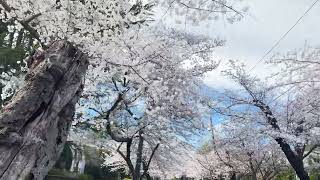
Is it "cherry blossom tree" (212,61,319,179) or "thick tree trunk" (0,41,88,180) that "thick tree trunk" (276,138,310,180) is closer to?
"cherry blossom tree" (212,61,319,179)

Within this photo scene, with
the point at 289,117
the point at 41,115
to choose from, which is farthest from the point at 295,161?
the point at 41,115

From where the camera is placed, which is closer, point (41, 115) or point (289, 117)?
point (41, 115)

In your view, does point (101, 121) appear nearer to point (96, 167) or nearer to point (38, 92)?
point (38, 92)

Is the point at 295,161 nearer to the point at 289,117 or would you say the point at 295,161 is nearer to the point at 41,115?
the point at 289,117

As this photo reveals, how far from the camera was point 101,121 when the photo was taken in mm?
12898

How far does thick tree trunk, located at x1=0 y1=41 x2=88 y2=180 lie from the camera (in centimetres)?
334

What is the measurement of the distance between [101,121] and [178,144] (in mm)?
6070

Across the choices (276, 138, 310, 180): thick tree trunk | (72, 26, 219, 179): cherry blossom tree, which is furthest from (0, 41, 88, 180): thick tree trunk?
(276, 138, 310, 180): thick tree trunk

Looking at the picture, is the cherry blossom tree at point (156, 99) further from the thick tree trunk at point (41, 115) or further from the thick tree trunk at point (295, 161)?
the thick tree trunk at point (41, 115)

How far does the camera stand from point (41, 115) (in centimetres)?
366

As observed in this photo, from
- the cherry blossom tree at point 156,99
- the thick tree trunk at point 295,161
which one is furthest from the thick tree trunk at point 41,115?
the thick tree trunk at point 295,161

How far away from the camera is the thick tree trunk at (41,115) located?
3.34 meters

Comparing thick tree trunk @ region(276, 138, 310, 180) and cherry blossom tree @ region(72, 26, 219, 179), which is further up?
cherry blossom tree @ region(72, 26, 219, 179)

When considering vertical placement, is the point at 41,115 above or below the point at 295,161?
below
